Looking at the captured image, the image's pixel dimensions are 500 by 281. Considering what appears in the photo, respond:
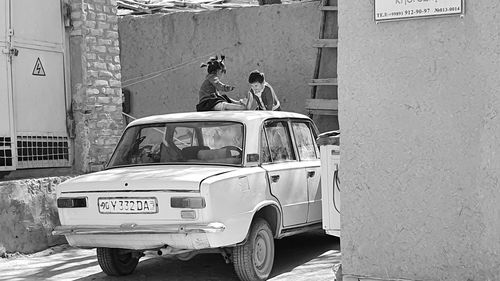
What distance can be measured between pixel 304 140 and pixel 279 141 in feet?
1.65

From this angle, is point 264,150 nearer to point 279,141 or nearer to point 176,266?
point 279,141

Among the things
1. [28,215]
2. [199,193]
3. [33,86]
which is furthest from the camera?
[33,86]

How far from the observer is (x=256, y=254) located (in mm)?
6758

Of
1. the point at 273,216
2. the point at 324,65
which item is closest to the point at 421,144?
the point at 273,216

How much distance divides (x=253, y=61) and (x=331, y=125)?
5.08 ft

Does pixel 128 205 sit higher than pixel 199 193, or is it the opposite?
pixel 199 193

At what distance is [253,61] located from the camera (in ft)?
38.1

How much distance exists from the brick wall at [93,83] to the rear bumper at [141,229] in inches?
124

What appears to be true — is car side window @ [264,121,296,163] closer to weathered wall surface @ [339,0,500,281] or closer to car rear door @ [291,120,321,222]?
car rear door @ [291,120,321,222]

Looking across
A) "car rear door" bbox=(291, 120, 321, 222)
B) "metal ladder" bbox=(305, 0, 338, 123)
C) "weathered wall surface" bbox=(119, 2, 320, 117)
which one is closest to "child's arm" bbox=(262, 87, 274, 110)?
"metal ladder" bbox=(305, 0, 338, 123)

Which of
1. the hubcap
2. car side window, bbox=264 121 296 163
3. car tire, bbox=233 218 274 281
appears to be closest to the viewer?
car tire, bbox=233 218 274 281

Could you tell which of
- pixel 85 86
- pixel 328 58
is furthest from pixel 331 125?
pixel 85 86

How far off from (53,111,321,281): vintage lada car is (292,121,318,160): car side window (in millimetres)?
19

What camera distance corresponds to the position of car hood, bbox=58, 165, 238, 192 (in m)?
6.26
